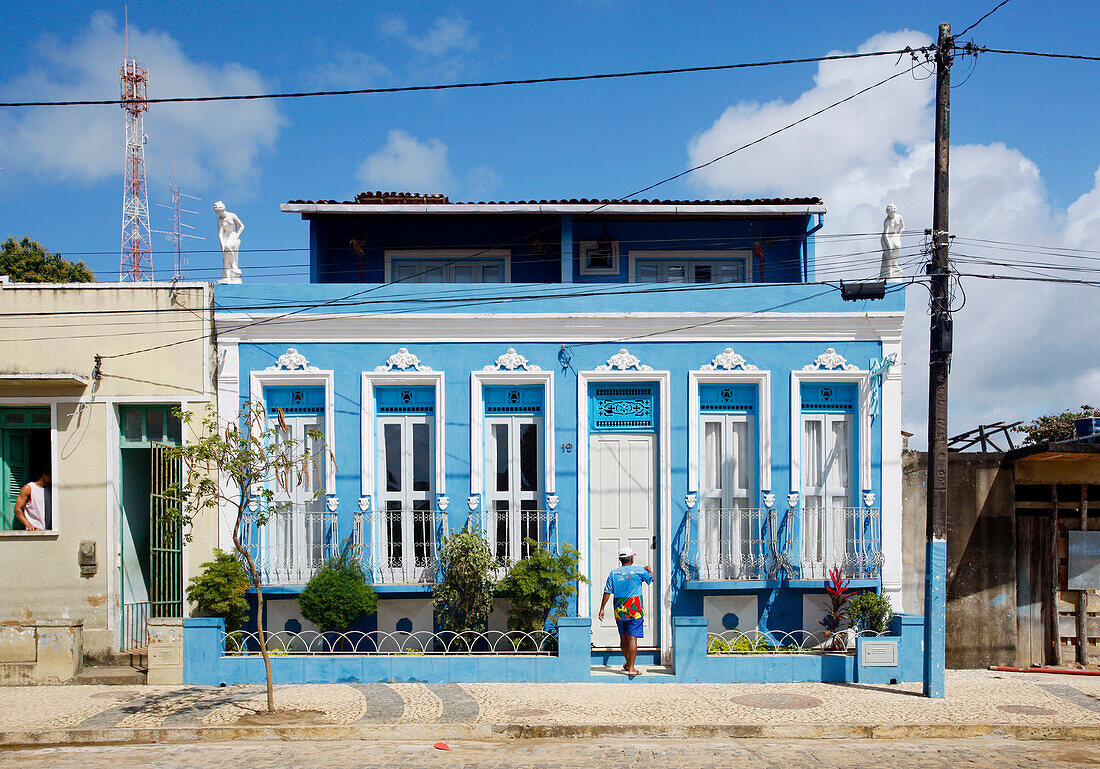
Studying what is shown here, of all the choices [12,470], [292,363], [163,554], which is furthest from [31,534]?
[292,363]

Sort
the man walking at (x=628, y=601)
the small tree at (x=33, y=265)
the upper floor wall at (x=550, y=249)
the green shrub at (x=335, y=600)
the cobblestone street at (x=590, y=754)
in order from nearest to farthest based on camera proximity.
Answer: the cobblestone street at (x=590, y=754) → the man walking at (x=628, y=601) → the green shrub at (x=335, y=600) → the upper floor wall at (x=550, y=249) → the small tree at (x=33, y=265)

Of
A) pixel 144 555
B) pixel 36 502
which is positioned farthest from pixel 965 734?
pixel 36 502

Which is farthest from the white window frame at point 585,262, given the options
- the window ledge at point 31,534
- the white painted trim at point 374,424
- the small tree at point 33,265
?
the small tree at point 33,265

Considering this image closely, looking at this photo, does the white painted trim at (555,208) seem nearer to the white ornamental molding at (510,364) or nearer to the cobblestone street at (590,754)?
the white ornamental molding at (510,364)

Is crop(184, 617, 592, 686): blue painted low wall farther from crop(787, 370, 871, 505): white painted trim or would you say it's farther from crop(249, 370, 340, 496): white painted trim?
crop(787, 370, 871, 505): white painted trim

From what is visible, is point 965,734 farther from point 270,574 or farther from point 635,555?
point 270,574

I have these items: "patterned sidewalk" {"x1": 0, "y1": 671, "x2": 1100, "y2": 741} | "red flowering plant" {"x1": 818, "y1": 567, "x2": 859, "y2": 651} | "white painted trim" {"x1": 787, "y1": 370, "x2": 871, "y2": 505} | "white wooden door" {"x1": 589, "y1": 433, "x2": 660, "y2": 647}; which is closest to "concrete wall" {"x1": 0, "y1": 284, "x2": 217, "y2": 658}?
"patterned sidewalk" {"x1": 0, "y1": 671, "x2": 1100, "y2": 741}

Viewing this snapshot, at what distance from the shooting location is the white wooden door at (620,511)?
40.9 feet

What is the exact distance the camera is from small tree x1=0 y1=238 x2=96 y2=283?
27416 mm

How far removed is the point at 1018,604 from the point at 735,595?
4125mm

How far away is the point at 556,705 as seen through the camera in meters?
10.0

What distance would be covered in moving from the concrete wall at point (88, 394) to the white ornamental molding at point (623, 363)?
5.16 metres

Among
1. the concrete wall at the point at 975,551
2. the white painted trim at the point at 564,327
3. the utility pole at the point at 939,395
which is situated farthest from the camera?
the concrete wall at the point at 975,551

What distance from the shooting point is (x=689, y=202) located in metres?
14.4
